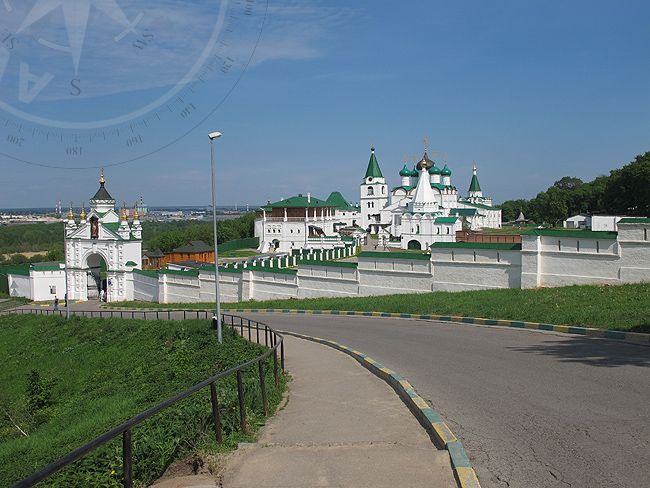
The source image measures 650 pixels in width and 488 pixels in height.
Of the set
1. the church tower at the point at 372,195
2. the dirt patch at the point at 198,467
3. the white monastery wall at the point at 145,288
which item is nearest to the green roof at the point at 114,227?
the white monastery wall at the point at 145,288

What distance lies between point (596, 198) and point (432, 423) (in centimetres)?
9046

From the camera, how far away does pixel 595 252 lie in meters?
17.9

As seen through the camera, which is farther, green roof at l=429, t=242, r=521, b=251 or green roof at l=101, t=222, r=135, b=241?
green roof at l=101, t=222, r=135, b=241

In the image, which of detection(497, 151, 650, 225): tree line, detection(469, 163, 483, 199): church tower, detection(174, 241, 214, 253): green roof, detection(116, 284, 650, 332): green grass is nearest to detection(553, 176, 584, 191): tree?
detection(497, 151, 650, 225): tree line

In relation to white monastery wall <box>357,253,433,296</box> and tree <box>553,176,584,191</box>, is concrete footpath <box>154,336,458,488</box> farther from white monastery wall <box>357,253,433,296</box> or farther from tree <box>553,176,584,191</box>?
tree <box>553,176,584,191</box>

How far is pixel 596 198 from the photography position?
85562mm

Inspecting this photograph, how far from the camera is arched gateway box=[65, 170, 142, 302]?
40.5 metres

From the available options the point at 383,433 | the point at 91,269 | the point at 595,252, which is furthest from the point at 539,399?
the point at 91,269

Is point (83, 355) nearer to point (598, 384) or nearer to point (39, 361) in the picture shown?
point (39, 361)

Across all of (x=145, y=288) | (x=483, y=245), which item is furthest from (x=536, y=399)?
(x=145, y=288)

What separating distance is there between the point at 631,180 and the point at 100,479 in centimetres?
6262

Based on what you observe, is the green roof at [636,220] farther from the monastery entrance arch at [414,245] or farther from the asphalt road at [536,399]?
the monastery entrance arch at [414,245]

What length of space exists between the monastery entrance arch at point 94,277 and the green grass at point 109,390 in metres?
14.3

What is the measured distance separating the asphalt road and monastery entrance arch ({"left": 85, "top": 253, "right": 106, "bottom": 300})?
117 feet
